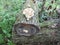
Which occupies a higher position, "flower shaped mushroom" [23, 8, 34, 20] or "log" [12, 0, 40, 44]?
"flower shaped mushroom" [23, 8, 34, 20]

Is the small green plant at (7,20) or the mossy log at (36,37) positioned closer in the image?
the mossy log at (36,37)

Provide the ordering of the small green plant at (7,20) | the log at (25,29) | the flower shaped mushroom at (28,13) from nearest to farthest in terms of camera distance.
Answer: the log at (25,29), the flower shaped mushroom at (28,13), the small green plant at (7,20)

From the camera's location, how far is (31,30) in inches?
136

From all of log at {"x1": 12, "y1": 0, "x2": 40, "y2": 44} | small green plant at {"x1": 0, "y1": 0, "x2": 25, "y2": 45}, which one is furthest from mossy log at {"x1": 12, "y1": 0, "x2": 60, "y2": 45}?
small green plant at {"x1": 0, "y1": 0, "x2": 25, "y2": 45}

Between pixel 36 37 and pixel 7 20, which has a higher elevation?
pixel 7 20

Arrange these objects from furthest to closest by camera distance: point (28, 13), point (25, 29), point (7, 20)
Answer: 1. point (7, 20)
2. point (28, 13)
3. point (25, 29)

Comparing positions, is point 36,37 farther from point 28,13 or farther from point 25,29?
point 28,13

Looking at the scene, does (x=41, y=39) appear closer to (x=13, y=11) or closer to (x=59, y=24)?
(x=59, y=24)


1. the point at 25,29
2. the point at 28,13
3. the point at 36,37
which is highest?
the point at 28,13

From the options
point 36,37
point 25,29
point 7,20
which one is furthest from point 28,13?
point 7,20

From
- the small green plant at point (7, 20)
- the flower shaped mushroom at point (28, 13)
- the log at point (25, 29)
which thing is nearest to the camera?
the log at point (25, 29)

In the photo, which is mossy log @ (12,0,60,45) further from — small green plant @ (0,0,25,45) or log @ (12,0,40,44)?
small green plant @ (0,0,25,45)

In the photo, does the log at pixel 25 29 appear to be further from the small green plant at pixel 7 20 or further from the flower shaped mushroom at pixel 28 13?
the small green plant at pixel 7 20

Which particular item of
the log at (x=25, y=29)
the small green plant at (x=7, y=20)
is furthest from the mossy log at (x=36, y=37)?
the small green plant at (x=7, y=20)
